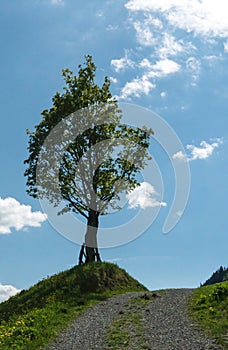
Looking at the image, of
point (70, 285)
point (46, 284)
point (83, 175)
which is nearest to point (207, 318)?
point (70, 285)

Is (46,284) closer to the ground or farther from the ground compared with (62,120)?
closer to the ground

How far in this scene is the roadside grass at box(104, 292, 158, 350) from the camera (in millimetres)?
17781

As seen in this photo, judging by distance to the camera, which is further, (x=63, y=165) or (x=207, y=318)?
(x=63, y=165)

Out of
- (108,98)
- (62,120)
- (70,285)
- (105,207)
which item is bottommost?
(70,285)

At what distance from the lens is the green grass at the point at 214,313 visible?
18.1m

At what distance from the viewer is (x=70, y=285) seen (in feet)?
111

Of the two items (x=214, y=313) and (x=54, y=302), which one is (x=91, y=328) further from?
(x=54, y=302)

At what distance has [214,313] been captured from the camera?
21.4 m

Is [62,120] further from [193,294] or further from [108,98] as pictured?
[193,294]

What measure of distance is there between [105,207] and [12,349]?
24911 mm

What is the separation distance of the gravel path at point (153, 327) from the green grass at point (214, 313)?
489 mm

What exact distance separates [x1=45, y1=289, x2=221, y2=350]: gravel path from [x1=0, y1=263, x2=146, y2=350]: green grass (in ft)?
3.38

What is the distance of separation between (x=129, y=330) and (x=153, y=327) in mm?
1265

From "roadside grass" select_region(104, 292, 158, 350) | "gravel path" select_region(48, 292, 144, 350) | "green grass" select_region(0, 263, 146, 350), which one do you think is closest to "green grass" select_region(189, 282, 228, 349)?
"roadside grass" select_region(104, 292, 158, 350)
